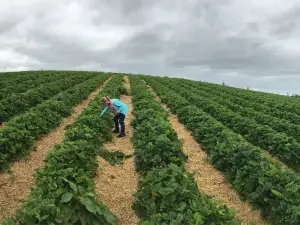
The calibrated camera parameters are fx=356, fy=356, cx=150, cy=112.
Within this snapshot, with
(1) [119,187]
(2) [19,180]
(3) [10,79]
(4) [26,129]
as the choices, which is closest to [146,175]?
(1) [119,187]

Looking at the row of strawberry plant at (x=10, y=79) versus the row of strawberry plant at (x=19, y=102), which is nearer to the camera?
the row of strawberry plant at (x=19, y=102)

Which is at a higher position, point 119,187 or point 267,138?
point 267,138

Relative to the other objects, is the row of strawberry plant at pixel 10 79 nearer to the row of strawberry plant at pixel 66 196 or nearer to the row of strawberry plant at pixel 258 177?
the row of strawberry plant at pixel 66 196

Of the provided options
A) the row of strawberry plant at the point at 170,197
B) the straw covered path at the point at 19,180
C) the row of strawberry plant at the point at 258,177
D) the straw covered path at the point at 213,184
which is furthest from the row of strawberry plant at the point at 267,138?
the straw covered path at the point at 19,180

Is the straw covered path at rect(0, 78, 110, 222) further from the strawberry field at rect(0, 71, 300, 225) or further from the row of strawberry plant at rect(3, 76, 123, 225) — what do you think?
the row of strawberry plant at rect(3, 76, 123, 225)

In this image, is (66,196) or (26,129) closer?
(66,196)

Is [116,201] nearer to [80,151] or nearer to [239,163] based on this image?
[80,151]

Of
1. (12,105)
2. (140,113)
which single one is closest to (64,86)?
(12,105)

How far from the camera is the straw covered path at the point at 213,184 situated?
23.1ft

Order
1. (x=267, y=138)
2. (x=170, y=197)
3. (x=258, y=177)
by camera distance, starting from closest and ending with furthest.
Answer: (x=170, y=197) < (x=258, y=177) < (x=267, y=138)

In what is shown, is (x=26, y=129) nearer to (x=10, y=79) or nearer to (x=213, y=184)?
(x=213, y=184)

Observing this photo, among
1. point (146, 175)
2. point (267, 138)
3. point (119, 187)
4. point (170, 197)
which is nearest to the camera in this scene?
point (170, 197)

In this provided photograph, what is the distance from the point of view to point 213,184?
8.50 m

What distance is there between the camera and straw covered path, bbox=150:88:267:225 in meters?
7.04
